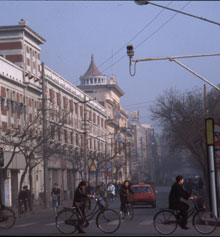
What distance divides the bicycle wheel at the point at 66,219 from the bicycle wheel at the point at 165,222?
253 cm

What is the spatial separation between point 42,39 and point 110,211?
45635mm

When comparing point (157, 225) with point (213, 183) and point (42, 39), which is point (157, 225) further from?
point (42, 39)

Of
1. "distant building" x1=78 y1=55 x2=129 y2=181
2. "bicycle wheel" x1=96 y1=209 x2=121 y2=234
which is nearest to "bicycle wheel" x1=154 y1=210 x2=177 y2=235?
"bicycle wheel" x1=96 y1=209 x2=121 y2=234

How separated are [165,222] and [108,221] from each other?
76.3 inches

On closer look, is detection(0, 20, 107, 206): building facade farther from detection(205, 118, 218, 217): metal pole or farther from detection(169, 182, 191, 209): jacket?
detection(169, 182, 191, 209): jacket

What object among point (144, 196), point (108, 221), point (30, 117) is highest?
point (30, 117)

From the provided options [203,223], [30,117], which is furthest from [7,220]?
[30,117]

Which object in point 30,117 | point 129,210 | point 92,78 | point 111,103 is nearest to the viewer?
point 129,210

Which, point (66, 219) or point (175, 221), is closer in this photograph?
point (175, 221)

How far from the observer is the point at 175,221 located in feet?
58.6

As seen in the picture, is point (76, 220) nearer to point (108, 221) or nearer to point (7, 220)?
point (108, 221)

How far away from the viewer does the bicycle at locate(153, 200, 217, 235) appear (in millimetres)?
17875

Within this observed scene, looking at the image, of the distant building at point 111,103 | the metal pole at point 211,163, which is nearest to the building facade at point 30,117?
the metal pole at point 211,163

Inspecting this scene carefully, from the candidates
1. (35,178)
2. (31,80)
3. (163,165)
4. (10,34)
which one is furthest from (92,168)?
(163,165)
